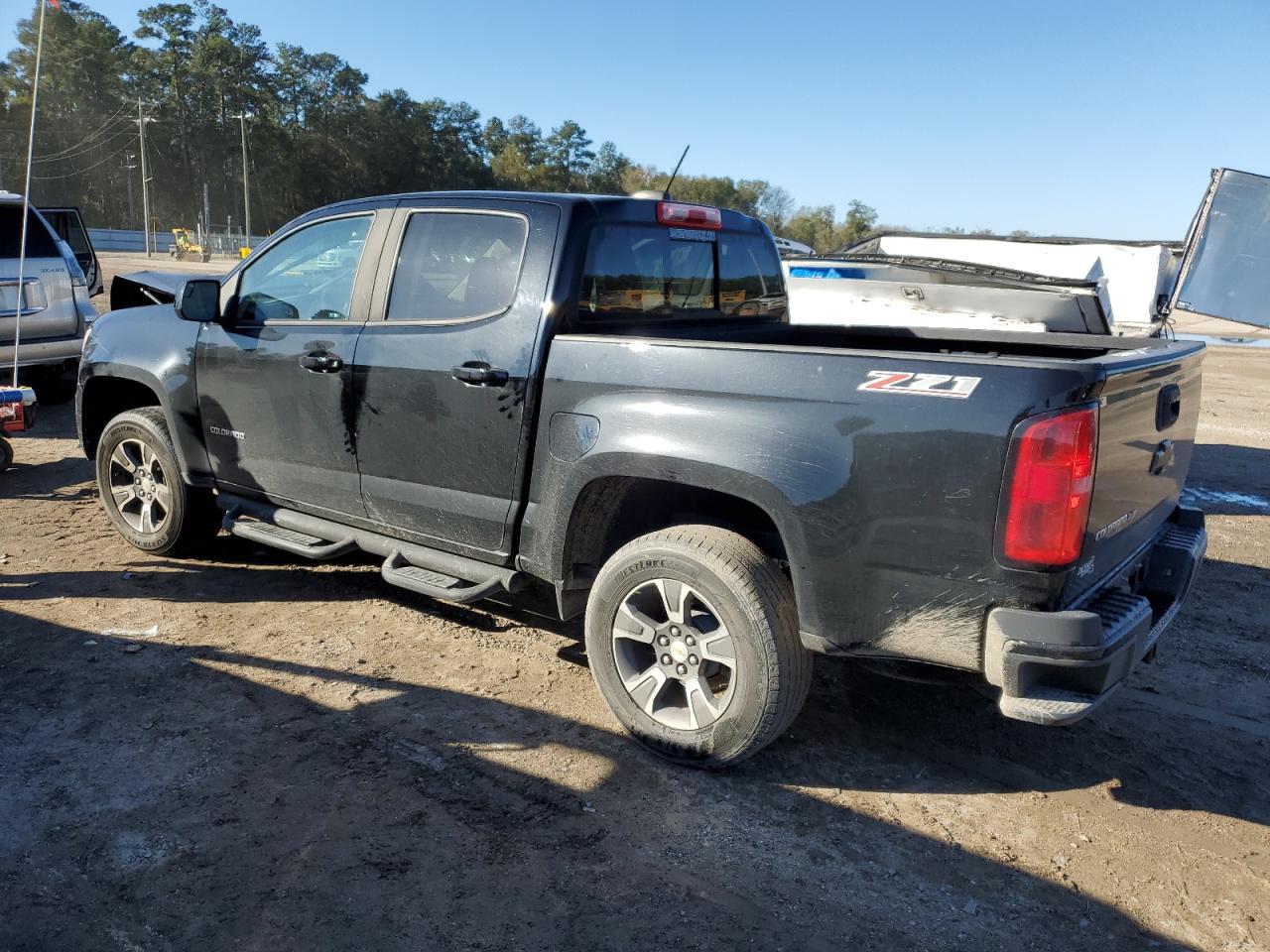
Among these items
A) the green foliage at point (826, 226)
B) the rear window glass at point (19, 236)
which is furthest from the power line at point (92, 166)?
the rear window glass at point (19, 236)

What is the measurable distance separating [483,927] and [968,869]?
1461 millimetres

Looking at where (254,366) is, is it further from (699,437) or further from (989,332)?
(989,332)

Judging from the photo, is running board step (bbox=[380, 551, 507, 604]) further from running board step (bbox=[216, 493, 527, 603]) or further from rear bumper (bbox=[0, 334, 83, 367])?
rear bumper (bbox=[0, 334, 83, 367])

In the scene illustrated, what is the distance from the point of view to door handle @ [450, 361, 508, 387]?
12.1ft

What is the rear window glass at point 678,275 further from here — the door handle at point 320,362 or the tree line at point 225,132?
the tree line at point 225,132

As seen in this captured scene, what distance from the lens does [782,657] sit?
3.13 meters

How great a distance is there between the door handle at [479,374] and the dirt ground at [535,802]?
1.30 meters

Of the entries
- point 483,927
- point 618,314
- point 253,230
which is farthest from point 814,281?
point 253,230

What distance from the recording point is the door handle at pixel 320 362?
424cm

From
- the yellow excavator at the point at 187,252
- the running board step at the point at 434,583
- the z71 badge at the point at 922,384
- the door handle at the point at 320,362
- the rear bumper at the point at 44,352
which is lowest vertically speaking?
the running board step at the point at 434,583

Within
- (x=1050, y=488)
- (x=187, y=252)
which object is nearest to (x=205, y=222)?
(x=187, y=252)

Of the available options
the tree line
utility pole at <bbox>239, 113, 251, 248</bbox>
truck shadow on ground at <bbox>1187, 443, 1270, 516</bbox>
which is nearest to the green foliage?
the tree line

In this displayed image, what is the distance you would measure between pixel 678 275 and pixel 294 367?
72.2 inches

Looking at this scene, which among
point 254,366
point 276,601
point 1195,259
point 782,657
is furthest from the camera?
point 1195,259
